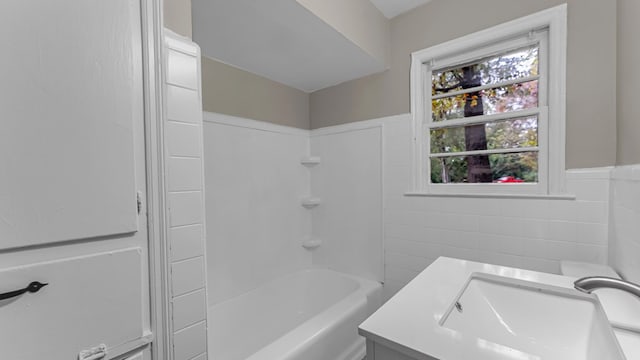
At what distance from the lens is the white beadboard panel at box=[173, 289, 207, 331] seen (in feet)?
2.88

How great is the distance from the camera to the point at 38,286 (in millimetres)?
623

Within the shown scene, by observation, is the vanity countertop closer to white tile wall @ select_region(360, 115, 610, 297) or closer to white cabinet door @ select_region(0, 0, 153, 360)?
white tile wall @ select_region(360, 115, 610, 297)

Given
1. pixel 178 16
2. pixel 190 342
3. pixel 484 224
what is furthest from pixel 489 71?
pixel 190 342

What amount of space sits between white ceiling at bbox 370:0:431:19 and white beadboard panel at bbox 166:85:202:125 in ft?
5.04

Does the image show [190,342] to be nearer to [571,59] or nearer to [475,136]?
[475,136]

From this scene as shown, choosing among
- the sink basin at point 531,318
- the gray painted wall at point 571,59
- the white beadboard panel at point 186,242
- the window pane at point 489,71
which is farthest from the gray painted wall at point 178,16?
the window pane at point 489,71

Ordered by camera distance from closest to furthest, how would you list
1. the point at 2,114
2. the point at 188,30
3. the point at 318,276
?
the point at 2,114
the point at 188,30
the point at 318,276

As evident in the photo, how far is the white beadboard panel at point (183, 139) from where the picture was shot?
2.85 feet

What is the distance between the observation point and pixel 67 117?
2.17 ft

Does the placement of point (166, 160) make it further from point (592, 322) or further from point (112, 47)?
point (592, 322)

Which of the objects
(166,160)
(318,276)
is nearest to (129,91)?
(166,160)

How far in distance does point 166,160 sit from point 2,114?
354 mm

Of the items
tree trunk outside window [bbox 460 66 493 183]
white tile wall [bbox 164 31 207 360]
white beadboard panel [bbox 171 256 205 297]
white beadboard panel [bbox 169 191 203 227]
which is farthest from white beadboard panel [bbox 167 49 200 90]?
tree trunk outside window [bbox 460 66 493 183]

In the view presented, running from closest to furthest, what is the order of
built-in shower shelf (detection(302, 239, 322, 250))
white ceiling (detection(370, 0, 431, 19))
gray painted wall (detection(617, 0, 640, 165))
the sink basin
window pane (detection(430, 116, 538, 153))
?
the sink basin, gray painted wall (detection(617, 0, 640, 165)), window pane (detection(430, 116, 538, 153)), white ceiling (detection(370, 0, 431, 19)), built-in shower shelf (detection(302, 239, 322, 250))
